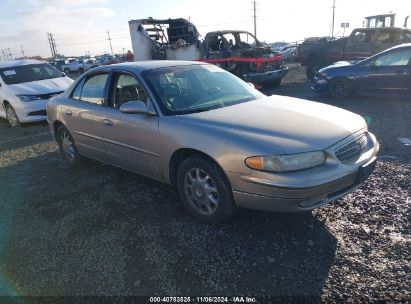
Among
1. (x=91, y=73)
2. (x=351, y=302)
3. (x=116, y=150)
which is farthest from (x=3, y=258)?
(x=351, y=302)

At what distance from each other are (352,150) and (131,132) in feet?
7.64

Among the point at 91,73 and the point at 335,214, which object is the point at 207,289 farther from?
the point at 91,73

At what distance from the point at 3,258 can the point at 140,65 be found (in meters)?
2.56

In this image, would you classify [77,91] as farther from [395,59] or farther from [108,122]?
[395,59]

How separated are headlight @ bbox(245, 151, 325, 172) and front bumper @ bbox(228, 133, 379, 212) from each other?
0.05 meters

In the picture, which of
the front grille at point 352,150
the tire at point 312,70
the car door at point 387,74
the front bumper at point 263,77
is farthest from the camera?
the tire at point 312,70

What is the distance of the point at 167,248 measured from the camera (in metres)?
3.22

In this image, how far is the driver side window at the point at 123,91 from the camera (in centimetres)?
431

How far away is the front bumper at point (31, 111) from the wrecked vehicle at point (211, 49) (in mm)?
6009

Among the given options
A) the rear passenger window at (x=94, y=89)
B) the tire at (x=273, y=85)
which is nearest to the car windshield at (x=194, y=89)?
the rear passenger window at (x=94, y=89)

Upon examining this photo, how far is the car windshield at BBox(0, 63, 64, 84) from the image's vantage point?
9475 millimetres

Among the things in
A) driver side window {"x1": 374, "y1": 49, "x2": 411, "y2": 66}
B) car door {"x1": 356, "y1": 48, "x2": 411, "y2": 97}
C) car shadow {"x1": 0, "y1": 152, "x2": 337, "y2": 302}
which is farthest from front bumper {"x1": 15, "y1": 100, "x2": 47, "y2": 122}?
driver side window {"x1": 374, "y1": 49, "x2": 411, "y2": 66}

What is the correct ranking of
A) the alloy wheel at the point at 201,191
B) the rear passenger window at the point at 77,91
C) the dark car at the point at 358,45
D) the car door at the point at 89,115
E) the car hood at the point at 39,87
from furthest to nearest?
the dark car at the point at 358,45 < the car hood at the point at 39,87 < the rear passenger window at the point at 77,91 < the car door at the point at 89,115 < the alloy wheel at the point at 201,191

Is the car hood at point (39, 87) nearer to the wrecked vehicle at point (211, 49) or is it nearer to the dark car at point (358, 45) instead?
the wrecked vehicle at point (211, 49)
